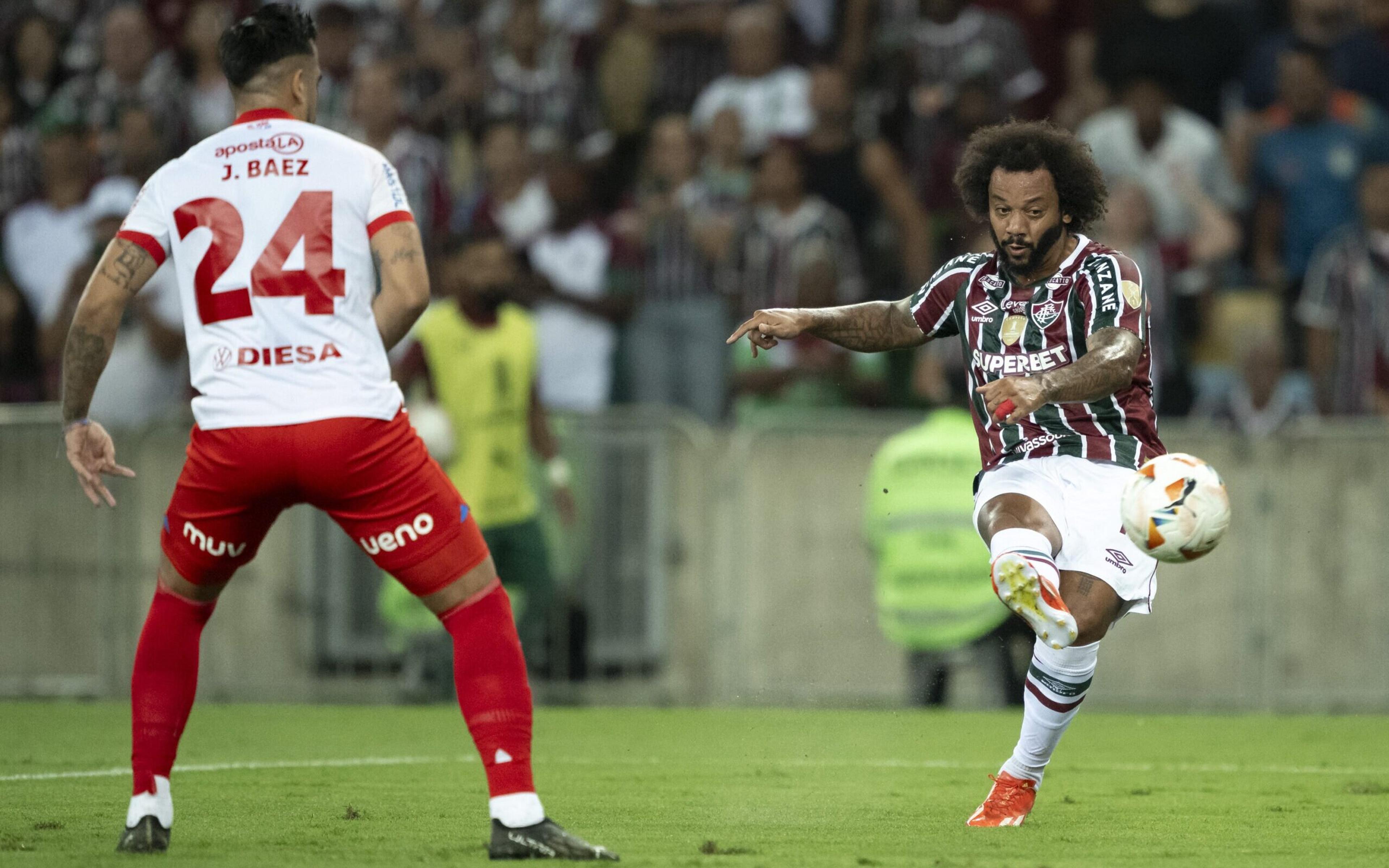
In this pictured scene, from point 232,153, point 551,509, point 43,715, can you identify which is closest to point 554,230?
point 551,509

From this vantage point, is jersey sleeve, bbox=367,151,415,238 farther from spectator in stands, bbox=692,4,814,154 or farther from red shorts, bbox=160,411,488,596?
spectator in stands, bbox=692,4,814,154

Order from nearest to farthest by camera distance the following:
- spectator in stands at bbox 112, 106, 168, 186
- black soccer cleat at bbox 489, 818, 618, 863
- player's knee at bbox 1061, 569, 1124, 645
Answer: black soccer cleat at bbox 489, 818, 618, 863
player's knee at bbox 1061, 569, 1124, 645
spectator in stands at bbox 112, 106, 168, 186

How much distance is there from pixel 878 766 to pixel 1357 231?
6.17m

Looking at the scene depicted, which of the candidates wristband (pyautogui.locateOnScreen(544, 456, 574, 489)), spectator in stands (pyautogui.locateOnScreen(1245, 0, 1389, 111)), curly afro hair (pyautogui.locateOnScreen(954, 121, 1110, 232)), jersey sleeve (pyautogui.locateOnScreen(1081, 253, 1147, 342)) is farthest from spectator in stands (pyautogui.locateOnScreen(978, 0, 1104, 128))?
jersey sleeve (pyautogui.locateOnScreen(1081, 253, 1147, 342))

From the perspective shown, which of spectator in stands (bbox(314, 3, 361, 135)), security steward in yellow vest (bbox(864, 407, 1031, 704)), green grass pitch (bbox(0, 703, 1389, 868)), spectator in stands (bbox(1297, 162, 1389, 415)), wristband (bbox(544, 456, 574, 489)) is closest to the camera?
green grass pitch (bbox(0, 703, 1389, 868))

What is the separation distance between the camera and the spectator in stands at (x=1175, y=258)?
518 inches

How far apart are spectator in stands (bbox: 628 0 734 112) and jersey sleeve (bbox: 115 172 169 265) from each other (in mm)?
9670

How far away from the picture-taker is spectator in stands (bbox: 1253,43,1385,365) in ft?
44.7

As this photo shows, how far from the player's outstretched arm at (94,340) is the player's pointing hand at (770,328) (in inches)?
82.8

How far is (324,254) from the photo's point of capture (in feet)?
18.3

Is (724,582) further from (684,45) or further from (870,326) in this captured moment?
(870,326)

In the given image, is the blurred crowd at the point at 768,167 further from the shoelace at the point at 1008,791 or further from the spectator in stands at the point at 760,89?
the shoelace at the point at 1008,791

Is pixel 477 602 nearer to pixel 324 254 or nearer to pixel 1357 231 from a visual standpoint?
pixel 324 254

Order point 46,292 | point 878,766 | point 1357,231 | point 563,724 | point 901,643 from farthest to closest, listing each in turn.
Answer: point 46,292
point 1357,231
point 901,643
point 563,724
point 878,766
